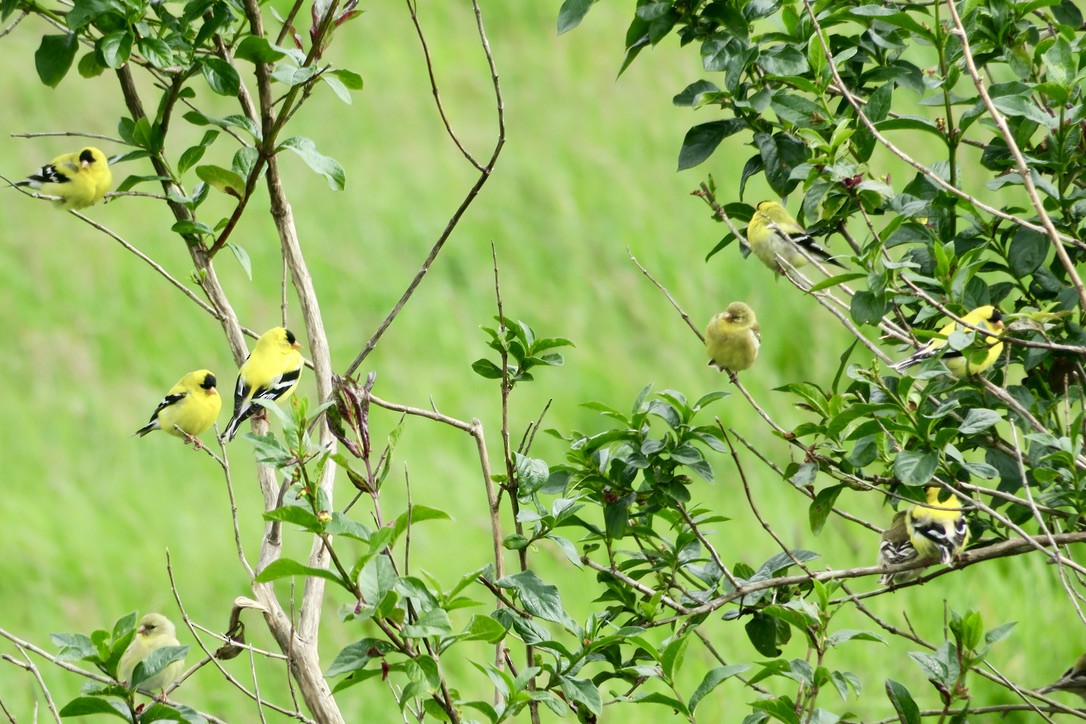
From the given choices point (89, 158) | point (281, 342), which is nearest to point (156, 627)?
point (281, 342)

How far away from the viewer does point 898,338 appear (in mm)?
2078

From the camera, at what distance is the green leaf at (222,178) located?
2.15 meters

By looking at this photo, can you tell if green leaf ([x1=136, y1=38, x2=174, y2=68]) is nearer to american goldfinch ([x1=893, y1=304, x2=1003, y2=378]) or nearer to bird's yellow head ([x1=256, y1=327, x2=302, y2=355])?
bird's yellow head ([x1=256, y1=327, x2=302, y2=355])

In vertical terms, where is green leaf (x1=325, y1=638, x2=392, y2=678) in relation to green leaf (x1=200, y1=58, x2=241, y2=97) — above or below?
below

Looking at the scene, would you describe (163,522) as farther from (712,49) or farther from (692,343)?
(712,49)

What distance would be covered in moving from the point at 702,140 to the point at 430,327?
513 cm

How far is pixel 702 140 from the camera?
8.34ft

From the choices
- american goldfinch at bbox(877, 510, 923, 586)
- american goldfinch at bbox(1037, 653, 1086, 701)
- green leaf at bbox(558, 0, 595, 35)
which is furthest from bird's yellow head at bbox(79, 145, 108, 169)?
american goldfinch at bbox(1037, 653, 1086, 701)

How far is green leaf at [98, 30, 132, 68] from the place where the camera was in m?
2.05

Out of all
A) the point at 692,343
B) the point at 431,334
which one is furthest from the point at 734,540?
the point at 431,334

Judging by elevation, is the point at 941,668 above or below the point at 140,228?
below

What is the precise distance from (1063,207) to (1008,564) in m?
3.68

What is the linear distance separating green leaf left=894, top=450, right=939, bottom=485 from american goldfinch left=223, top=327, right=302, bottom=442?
1694 mm

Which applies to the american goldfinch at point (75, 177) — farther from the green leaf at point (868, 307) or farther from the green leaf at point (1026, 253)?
the green leaf at point (1026, 253)
